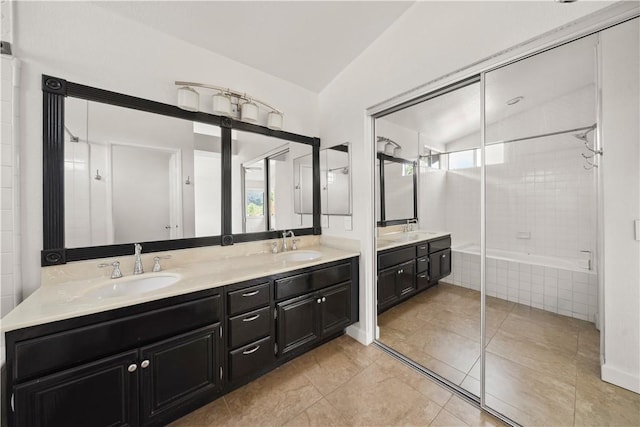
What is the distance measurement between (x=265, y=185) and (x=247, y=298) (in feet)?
3.85

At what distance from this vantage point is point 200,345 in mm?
1371

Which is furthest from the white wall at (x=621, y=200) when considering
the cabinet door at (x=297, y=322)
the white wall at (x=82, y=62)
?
the white wall at (x=82, y=62)

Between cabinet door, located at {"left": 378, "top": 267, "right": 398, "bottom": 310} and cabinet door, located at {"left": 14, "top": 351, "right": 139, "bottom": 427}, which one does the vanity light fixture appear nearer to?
cabinet door, located at {"left": 14, "top": 351, "right": 139, "bottom": 427}

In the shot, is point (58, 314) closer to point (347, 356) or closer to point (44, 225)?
point (44, 225)

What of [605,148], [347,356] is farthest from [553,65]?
[347,356]

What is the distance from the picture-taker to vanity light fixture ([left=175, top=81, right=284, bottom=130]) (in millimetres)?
1724

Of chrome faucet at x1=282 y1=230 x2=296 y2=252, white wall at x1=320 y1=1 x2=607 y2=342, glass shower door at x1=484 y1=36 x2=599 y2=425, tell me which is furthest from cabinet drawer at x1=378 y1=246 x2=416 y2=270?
chrome faucet at x1=282 y1=230 x2=296 y2=252

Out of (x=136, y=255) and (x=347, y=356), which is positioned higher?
(x=136, y=255)

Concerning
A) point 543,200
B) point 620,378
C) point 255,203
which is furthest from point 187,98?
point 620,378

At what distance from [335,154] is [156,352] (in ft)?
7.13

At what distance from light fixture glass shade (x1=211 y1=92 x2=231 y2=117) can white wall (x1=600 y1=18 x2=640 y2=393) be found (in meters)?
2.33

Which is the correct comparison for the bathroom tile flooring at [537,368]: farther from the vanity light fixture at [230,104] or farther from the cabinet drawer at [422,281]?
the vanity light fixture at [230,104]

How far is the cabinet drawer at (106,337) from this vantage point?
0.97m

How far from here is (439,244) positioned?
2131mm
